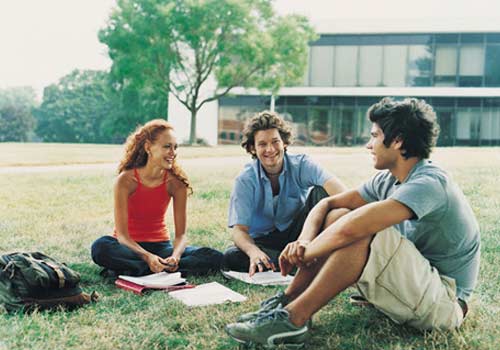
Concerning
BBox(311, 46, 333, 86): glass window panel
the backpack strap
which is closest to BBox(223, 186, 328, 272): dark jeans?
the backpack strap

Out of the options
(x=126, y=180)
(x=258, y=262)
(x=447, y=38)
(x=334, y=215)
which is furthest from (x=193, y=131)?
(x=334, y=215)

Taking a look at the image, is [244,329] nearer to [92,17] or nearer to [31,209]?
[31,209]

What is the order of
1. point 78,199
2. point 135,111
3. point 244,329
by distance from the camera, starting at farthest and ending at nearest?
1. point 135,111
2. point 78,199
3. point 244,329

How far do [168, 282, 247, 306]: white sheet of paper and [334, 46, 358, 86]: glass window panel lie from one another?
26705 mm

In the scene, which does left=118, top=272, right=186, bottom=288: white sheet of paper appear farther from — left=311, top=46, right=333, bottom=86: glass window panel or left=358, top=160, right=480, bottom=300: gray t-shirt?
left=311, top=46, right=333, bottom=86: glass window panel

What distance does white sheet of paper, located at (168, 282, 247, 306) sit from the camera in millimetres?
3788

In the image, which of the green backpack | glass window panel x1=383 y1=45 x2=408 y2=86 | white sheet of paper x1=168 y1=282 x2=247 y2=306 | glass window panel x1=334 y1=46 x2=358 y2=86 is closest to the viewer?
the green backpack

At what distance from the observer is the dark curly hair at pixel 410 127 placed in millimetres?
3094

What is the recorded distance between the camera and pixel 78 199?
9.29 m

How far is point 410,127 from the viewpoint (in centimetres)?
310

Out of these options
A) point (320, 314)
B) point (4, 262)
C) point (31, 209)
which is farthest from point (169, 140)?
point (31, 209)

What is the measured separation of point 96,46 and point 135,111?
34.4ft

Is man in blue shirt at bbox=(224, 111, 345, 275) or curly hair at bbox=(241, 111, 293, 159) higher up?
curly hair at bbox=(241, 111, 293, 159)

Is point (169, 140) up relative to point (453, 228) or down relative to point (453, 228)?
up
